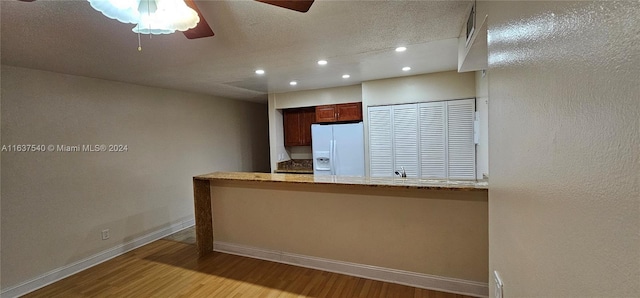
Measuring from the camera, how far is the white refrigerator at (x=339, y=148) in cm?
438

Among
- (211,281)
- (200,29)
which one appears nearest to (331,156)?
(211,281)

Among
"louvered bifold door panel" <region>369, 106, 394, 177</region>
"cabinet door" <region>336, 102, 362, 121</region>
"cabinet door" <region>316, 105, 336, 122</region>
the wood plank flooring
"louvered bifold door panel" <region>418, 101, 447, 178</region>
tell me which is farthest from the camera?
"cabinet door" <region>316, 105, 336, 122</region>

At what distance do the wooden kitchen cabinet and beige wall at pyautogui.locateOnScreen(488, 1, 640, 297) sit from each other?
176 inches

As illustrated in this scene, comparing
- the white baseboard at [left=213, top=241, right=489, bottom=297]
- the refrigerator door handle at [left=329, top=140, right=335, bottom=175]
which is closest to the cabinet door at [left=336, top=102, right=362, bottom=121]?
the refrigerator door handle at [left=329, top=140, right=335, bottom=175]

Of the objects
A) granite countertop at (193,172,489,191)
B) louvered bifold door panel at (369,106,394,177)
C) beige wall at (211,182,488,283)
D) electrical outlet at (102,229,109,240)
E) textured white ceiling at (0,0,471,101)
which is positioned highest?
textured white ceiling at (0,0,471,101)

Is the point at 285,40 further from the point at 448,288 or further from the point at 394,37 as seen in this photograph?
the point at 448,288

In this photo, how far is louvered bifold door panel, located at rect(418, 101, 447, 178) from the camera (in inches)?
149

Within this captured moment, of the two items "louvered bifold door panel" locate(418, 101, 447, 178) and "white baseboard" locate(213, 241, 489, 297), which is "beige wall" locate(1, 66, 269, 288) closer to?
"white baseboard" locate(213, 241, 489, 297)

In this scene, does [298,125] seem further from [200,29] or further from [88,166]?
[200,29]

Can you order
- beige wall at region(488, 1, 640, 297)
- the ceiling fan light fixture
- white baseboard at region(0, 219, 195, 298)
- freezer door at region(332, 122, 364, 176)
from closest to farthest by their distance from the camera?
beige wall at region(488, 1, 640, 297) → the ceiling fan light fixture → white baseboard at region(0, 219, 195, 298) → freezer door at region(332, 122, 364, 176)

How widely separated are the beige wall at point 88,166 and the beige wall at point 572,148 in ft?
13.0

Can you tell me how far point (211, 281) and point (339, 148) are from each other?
2.66 metres

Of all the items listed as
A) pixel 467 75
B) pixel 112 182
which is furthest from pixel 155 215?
pixel 467 75

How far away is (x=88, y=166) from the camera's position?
126 inches
